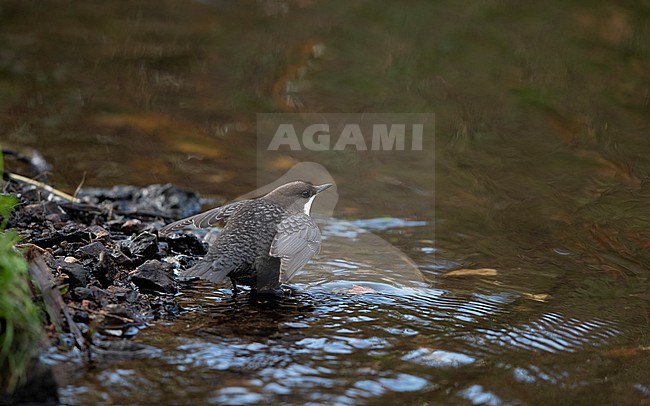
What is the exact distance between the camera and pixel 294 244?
16.0 feet

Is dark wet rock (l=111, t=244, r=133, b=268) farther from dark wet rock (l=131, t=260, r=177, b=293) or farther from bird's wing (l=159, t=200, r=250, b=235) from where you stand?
bird's wing (l=159, t=200, r=250, b=235)

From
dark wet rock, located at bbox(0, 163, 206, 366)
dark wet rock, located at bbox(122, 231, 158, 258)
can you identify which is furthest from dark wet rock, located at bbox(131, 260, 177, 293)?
dark wet rock, located at bbox(122, 231, 158, 258)

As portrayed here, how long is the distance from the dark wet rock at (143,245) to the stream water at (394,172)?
1.27ft

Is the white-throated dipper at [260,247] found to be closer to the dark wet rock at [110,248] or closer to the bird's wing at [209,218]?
the bird's wing at [209,218]

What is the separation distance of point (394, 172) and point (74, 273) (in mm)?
3641

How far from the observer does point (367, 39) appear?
32.9ft

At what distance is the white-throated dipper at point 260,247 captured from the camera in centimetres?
470

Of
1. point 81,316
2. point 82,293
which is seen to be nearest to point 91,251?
point 82,293

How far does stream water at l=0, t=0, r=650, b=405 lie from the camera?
3.98m

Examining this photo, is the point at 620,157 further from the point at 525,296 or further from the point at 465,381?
the point at 465,381

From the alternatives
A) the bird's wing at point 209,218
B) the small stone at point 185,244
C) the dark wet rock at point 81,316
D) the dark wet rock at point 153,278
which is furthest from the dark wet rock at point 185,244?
the dark wet rock at point 81,316

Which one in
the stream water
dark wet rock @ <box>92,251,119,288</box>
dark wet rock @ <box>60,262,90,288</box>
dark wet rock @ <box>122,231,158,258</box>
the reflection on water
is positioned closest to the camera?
the reflection on water

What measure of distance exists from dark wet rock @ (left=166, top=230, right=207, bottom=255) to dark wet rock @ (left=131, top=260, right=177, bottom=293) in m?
0.70

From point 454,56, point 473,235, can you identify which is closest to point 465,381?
point 473,235
